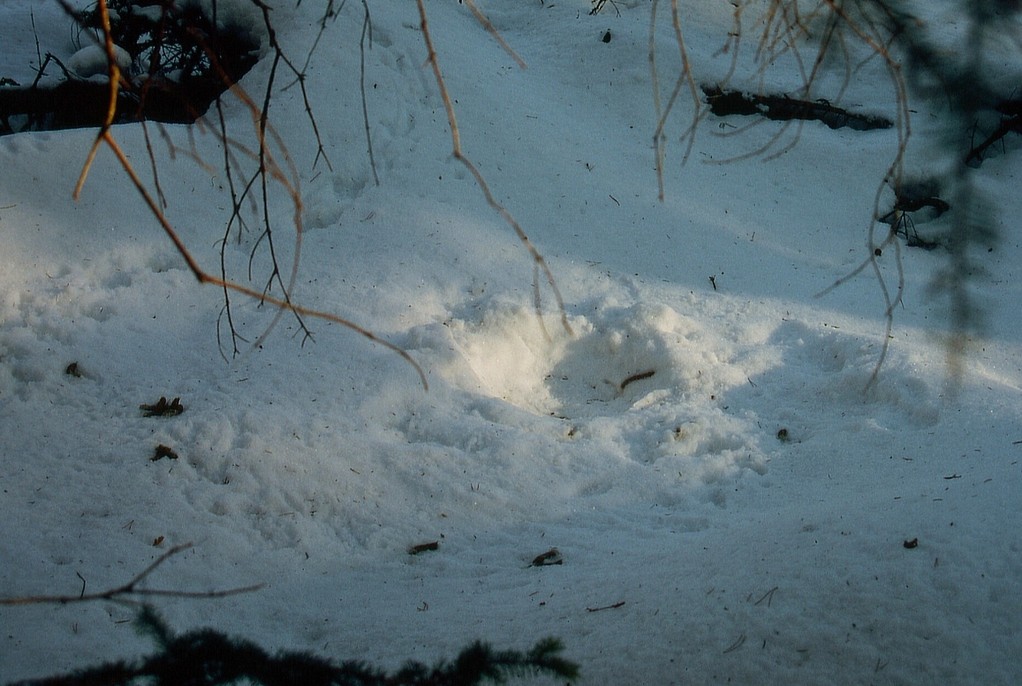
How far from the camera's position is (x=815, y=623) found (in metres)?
2.25

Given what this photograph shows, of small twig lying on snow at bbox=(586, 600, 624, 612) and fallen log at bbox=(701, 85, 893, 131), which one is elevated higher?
fallen log at bbox=(701, 85, 893, 131)

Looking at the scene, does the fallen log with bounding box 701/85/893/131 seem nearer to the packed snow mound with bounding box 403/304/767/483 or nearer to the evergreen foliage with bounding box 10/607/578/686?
the packed snow mound with bounding box 403/304/767/483

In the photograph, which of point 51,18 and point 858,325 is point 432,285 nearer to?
point 858,325

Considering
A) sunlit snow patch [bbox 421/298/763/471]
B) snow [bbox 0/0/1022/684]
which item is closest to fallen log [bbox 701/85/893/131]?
snow [bbox 0/0/1022/684]

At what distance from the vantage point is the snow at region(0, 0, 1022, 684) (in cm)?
241

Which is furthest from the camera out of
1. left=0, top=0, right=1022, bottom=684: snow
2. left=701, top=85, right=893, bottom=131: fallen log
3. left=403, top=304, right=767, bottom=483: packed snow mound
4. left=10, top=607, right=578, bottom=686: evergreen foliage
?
left=701, top=85, right=893, bottom=131: fallen log

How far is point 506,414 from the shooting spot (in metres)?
3.85

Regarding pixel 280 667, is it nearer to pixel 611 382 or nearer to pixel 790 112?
pixel 611 382

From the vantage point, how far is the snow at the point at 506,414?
2.41 meters

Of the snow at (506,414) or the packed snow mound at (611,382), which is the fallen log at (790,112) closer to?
the snow at (506,414)

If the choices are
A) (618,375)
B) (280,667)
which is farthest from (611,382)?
(280,667)

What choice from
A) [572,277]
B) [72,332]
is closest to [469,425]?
[572,277]

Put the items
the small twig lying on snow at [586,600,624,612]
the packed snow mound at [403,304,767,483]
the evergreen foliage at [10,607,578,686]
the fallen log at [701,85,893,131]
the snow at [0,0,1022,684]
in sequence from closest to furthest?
the evergreen foliage at [10,607,578,686] < the snow at [0,0,1022,684] < the small twig lying on snow at [586,600,624,612] < the packed snow mound at [403,304,767,483] < the fallen log at [701,85,893,131]

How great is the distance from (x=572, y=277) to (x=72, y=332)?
2920mm
